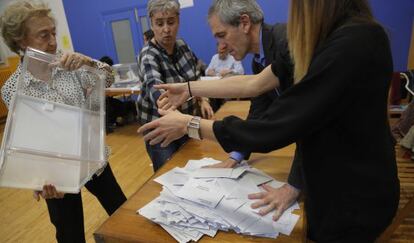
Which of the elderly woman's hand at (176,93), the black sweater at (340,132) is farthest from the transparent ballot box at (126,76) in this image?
the black sweater at (340,132)

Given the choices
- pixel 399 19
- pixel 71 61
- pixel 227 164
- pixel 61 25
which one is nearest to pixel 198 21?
pixel 399 19

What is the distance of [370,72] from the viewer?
672 mm

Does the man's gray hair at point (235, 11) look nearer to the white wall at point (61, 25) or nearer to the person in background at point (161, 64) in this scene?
the person in background at point (161, 64)

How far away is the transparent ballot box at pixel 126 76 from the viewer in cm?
427

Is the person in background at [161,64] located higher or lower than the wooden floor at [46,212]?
higher

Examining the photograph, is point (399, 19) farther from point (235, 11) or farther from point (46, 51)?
point (46, 51)

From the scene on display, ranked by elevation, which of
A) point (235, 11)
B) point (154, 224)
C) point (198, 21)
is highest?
point (235, 11)

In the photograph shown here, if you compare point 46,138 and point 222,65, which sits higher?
point 46,138

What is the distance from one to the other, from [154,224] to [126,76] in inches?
153

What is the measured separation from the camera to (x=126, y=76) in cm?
452

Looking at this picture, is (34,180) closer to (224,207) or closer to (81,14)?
(224,207)

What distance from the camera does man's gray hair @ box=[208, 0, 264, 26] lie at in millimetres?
1274

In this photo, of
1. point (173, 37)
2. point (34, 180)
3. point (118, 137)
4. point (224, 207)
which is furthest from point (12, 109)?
point (118, 137)

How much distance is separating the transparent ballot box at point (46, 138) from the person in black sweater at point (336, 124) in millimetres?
424
